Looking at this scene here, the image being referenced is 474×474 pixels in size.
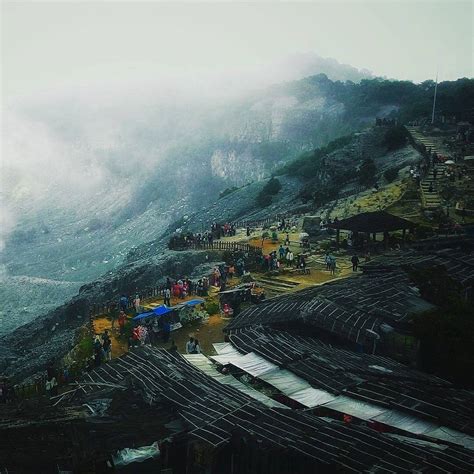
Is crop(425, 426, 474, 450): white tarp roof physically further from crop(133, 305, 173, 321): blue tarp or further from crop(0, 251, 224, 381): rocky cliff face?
crop(0, 251, 224, 381): rocky cliff face

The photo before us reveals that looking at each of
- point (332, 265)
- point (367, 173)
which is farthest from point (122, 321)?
point (367, 173)

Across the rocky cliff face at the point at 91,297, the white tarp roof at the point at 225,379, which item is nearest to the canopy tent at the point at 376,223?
the rocky cliff face at the point at 91,297

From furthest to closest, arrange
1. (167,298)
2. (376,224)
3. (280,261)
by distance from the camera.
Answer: (280,261), (376,224), (167,298)

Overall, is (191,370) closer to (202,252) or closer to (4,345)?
(202,252)

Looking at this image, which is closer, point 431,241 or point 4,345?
point 431,241

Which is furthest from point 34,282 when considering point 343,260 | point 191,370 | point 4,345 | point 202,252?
point 191,370

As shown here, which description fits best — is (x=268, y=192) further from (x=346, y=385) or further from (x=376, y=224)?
(x=346, y=385)

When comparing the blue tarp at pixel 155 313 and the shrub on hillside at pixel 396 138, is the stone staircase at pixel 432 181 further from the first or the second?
the blue tarp at pixel 155 313
